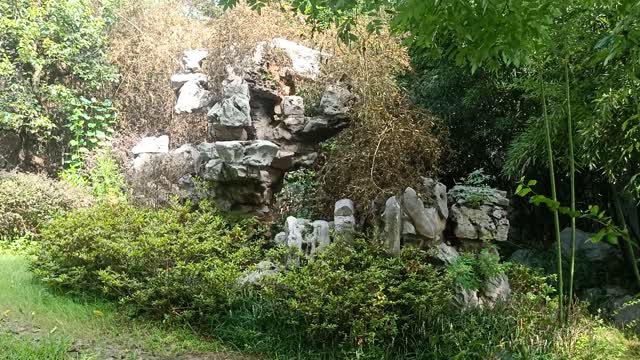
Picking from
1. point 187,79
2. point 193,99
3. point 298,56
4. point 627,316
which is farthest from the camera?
point 187,79

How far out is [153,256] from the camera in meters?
4.68

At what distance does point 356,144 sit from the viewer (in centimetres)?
557

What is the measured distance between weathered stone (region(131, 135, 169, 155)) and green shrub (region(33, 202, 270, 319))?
2.25m

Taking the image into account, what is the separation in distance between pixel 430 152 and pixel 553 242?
238cm

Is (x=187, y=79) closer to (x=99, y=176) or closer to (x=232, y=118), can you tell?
(x=99, y=176)

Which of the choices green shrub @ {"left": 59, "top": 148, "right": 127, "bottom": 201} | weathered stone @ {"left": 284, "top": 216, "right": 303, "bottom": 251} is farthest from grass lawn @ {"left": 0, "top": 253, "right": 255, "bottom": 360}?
green shrub @ {"left": 59, "top": 148, "right": 127, "bottom": 201}

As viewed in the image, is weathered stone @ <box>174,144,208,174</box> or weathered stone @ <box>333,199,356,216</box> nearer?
weathered stone @ <box>333,199,356,216</box>

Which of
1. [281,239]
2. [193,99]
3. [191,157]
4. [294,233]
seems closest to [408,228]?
[294,233]

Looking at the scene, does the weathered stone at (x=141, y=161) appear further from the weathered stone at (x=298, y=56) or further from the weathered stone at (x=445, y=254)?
the weathered stone at (x=445, y=254)

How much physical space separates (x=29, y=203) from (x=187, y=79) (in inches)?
111

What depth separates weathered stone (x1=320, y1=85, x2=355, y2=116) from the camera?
6051mm

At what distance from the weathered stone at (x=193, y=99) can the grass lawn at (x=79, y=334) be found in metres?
3.71

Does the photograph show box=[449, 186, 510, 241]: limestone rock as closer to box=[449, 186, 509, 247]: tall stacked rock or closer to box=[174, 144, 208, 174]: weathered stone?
box=[449, 186, 509, 247]: tall stacked rock

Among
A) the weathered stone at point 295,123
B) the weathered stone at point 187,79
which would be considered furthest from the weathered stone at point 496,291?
the weathered stone at point 187,79
